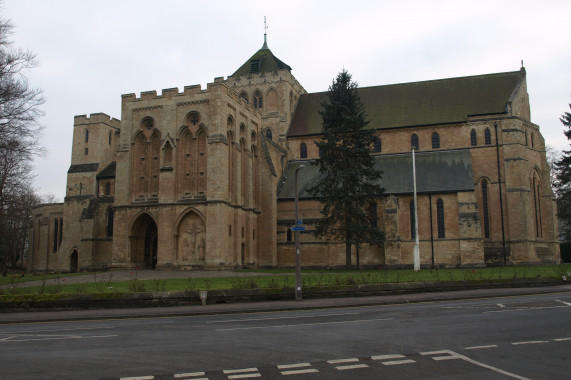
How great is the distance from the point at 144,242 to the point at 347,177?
1800cm

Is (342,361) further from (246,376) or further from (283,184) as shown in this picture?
(283,184)

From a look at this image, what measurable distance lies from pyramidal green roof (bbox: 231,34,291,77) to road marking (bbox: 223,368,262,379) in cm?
4922

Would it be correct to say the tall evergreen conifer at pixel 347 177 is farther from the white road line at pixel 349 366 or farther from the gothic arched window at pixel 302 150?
the white road line at pixel 349 366

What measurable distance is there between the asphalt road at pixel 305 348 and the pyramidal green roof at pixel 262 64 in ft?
144

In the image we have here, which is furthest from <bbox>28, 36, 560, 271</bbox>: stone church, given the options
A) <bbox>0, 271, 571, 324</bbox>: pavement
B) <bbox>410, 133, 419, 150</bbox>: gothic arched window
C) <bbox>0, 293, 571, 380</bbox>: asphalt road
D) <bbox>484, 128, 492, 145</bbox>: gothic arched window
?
<bbox>0, 293, 571, 380</bbox>: asphalt road

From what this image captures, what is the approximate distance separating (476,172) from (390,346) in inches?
1533

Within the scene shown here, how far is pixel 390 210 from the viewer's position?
143 ft

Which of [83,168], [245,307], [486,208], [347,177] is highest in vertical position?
[83,168]

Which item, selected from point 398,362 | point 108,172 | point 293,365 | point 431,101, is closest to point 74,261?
point 108,172

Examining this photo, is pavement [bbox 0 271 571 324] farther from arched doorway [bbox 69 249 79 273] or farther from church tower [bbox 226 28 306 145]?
arched doorway [bbox 69 249 79 273]

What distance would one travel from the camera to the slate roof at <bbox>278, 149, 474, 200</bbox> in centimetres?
4422

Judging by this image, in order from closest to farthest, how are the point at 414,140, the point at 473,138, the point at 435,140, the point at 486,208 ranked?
1. the point at 486,208
2. the point at 473,138
3. the point at 435,140
4. the point at 414,140

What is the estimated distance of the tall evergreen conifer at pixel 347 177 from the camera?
40.7 m

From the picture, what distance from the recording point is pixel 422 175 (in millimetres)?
46031
